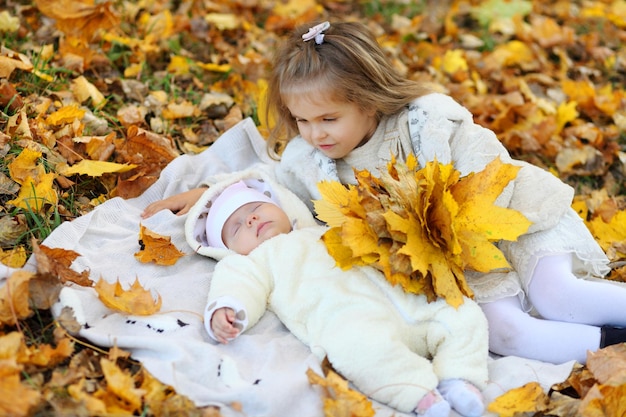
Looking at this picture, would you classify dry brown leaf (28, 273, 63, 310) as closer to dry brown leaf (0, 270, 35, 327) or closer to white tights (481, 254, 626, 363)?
dry brown leaf (0, 270, 35, 327)

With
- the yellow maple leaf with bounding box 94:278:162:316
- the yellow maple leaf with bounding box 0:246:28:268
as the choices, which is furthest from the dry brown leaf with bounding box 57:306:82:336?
the yellow maple leaf with bounding box 0:246:28:268

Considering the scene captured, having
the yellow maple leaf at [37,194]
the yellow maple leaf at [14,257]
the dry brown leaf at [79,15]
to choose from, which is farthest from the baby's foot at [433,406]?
the dry brown leaf at [79,15]

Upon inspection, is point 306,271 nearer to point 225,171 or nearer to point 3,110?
point 225,171

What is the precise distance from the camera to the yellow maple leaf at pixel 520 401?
6.78 feet

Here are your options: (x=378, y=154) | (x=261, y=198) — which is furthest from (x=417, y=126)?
(x=261, y=198)

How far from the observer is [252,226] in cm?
268

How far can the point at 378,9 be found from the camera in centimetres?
542

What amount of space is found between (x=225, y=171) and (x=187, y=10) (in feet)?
5.80

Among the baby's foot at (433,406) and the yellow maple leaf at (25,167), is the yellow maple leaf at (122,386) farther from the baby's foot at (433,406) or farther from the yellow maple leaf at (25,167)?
the yellow maple leaf at (25,167)

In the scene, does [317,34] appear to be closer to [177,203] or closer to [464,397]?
[177,203]

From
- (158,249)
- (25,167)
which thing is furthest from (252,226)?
(25,167)

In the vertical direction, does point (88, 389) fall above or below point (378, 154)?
below

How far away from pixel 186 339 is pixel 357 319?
54 centimetres

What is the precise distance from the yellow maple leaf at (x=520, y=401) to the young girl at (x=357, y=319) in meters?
0.05
